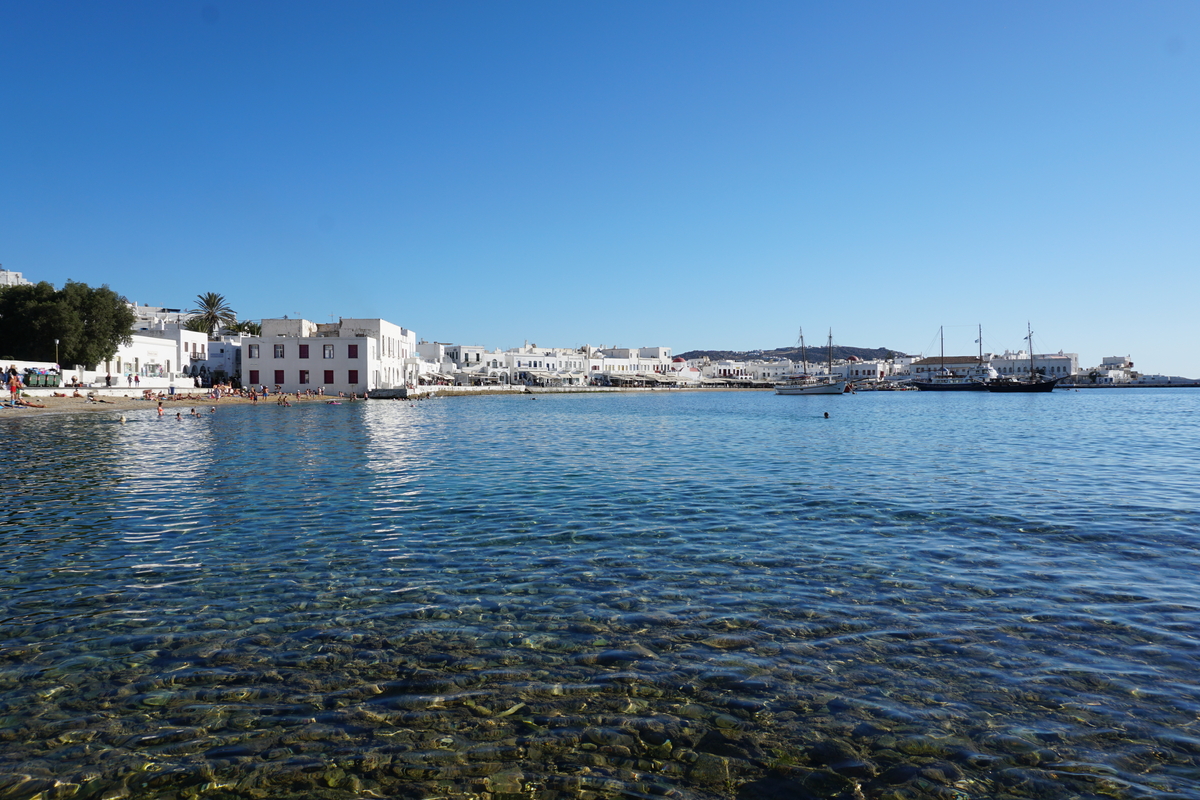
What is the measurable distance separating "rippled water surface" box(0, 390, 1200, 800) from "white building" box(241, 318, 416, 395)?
62409 millimetres

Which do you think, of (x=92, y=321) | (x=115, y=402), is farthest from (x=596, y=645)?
(x=92, y=321)

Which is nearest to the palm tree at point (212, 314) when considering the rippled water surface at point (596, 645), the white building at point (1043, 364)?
the rippled water surface at point (596, 645)

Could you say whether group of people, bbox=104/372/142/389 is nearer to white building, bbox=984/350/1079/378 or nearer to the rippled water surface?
the rippled water surface

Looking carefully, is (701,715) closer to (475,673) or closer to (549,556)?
(475,673)

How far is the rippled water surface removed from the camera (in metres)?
4.75

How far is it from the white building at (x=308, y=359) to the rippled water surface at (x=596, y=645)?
62.4 metres

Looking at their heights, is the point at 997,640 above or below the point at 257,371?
below

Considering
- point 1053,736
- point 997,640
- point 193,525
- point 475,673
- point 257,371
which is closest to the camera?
point 1053,736

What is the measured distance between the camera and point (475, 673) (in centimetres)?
620

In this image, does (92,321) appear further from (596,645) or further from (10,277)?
(596,645)

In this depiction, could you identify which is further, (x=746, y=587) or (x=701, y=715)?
(x=746, y=587)

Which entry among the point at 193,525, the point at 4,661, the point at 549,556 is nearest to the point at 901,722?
the point at 549,556

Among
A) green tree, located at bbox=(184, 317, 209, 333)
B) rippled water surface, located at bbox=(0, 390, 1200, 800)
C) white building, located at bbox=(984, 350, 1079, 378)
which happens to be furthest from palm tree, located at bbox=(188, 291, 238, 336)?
white building, located at bbox=(984, 350, 1079, 378)

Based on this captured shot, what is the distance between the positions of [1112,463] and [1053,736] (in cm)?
2183
